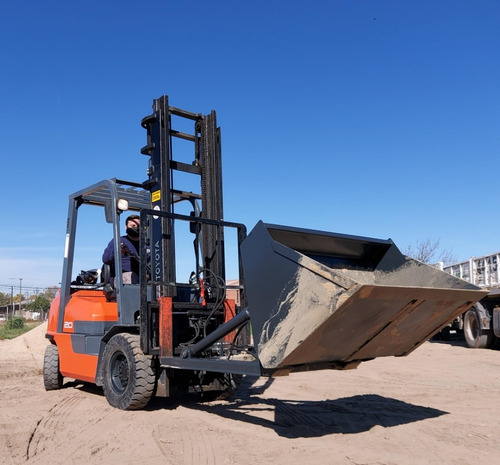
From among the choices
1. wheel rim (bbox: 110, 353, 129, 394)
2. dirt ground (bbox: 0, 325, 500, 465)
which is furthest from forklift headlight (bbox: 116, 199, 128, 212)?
dirt ground (bbox: 0, 325, 500, 465)

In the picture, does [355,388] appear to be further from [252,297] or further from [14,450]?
[14,450]

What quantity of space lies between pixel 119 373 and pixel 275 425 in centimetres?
206

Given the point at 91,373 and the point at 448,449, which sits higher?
the point at 91,373

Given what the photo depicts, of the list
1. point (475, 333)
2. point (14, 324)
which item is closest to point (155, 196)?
point (475, 333)

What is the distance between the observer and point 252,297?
15.7 ft

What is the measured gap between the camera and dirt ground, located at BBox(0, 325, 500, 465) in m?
4.66

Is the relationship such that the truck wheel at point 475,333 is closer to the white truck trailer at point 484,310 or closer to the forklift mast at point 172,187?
the white truck trailer at point 484,310

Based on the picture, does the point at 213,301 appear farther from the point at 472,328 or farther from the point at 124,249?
the point at 472,328

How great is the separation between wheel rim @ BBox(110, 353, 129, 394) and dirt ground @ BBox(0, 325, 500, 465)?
288mm

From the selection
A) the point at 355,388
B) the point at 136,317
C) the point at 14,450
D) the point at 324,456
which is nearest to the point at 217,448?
the point at 324,456

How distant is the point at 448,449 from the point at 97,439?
315 centimetres

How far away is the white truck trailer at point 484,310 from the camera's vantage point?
1509 cm

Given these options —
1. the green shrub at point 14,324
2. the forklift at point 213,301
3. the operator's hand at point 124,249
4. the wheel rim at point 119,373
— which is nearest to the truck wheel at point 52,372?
the forklift at point 213,301

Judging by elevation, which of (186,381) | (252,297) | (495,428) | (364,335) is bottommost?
(495,428)
